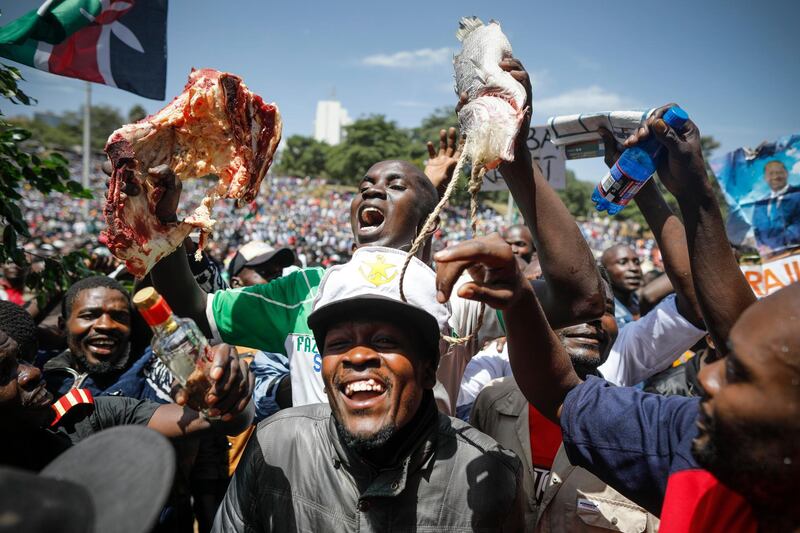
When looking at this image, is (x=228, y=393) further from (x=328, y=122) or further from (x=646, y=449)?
(x=328, y=122)

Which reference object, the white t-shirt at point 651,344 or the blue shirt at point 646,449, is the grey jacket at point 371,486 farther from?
the white t-shirt at point 651,344

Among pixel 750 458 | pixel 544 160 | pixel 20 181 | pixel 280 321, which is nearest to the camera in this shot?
pixel 750 458

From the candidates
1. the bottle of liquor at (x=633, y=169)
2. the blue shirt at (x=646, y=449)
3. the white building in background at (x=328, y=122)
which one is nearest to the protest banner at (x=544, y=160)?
the bottle of liquor at (x=633, y=169)

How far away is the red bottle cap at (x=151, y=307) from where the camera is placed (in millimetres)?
1329

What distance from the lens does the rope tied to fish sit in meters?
1.51

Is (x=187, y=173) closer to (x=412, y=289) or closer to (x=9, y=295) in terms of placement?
(x=412, y=289)

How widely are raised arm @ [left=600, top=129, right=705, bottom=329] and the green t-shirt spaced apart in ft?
4.75

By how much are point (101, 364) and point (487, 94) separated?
2753 mm

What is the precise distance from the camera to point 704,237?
1701mm

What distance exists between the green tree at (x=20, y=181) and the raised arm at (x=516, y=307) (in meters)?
2.79

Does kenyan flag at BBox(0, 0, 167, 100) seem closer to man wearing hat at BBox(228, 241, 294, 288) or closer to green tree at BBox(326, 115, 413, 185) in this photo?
man wearing hat at BBox(228, 241, 294, 288)

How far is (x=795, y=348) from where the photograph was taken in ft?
3.50

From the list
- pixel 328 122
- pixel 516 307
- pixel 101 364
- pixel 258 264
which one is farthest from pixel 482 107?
pixel 328 122

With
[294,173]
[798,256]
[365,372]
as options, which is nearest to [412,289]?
[365,372]
